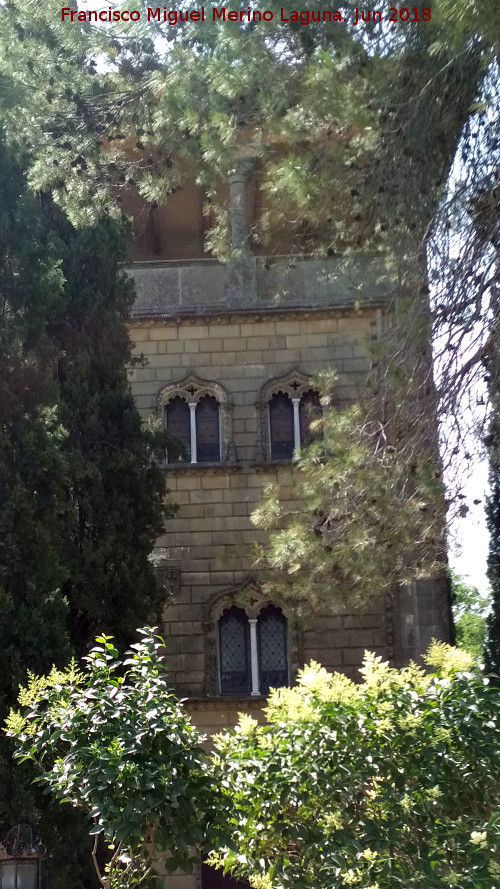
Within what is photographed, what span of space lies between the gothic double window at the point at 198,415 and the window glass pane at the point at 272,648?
2.12 metres

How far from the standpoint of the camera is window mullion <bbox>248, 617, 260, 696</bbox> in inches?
579

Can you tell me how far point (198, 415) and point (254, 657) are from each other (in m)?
3.19

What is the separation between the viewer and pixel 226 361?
15.7m

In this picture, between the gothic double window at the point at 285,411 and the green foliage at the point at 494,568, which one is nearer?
the green foliage at the point at 494,568

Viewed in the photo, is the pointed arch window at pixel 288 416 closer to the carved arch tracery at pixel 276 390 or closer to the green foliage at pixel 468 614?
the carved arch tracery at pixel 276 390

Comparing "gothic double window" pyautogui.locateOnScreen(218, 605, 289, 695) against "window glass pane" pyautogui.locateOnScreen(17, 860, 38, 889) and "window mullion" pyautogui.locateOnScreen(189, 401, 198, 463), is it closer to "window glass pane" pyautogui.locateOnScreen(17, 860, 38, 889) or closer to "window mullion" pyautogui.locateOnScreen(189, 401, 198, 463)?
"window mullion" pyautogui.locateOnScreen(189, 401, 198, 463)

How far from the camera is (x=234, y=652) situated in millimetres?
14945

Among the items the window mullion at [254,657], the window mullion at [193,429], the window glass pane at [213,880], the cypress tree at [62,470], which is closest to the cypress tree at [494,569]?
the window mullion at [254,657]

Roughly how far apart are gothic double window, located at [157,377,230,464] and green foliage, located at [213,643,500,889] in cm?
908

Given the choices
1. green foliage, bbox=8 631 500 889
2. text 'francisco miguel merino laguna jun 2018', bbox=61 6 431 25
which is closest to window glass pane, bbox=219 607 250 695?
text 'francisco miguel merino laguna jun 2018', bbox=61 6 431 25

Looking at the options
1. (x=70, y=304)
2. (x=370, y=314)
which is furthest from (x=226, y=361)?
(x=70, y=304)

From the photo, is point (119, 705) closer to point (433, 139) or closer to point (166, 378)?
point (433, 139)

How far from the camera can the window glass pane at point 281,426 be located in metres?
15.5

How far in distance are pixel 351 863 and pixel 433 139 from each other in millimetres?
5031
